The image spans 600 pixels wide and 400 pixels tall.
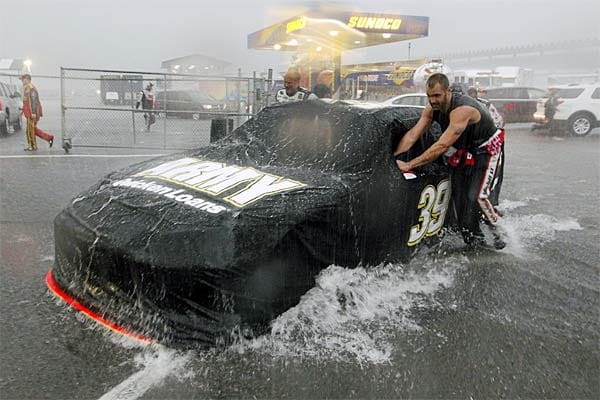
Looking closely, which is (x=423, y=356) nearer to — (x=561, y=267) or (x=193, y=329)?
(x=193, y=329)

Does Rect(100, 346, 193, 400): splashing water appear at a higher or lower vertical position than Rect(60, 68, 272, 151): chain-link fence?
lower

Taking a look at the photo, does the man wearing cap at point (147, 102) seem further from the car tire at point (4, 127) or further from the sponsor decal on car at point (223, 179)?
the sponsor decal on car at point (223, 179)

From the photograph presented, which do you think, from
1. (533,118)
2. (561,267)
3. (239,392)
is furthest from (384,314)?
(533,118)

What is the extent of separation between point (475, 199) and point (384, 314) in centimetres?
179

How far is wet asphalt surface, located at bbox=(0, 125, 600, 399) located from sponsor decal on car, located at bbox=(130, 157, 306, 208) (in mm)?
916

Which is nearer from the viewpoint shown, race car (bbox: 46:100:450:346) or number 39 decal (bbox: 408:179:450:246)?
race car (bbox: 46:100:450:346)

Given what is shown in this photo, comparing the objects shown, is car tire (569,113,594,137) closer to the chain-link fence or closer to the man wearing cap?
the chain-link fence

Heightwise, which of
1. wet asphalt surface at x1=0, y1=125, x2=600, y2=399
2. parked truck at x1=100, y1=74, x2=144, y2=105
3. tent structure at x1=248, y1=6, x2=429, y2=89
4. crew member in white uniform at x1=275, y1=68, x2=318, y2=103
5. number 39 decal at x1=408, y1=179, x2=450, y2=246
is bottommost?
wet asphalt surface at x1=0, y1=125, x2=600, y2=399

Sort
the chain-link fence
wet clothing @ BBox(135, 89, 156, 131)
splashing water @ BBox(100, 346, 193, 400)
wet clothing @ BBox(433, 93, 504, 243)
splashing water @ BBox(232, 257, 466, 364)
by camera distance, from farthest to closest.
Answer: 1. wet clothing @ BBox(135, 89, 156, 131)
2. the chain-link fence
3. wet clothing @ BBox(433, 93, 504, 243)
4. splashing water @ BBox(232, 257, 466, 364)
5. splashing water @ BBox(100, 346, 193, 400)

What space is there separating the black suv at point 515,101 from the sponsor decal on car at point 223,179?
55.4 ft

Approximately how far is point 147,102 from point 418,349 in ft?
43.6

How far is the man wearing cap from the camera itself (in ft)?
42.0

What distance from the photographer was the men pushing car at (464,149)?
4.09 metres

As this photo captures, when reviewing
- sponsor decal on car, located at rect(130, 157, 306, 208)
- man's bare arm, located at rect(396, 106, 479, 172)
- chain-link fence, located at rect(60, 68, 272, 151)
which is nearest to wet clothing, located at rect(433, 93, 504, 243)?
man's bare arm, located at rect(396, 106, 479, 172)
